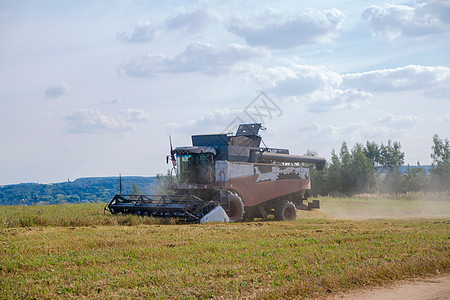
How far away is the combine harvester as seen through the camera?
1755 centimetres

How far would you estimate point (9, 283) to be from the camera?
24.2ft

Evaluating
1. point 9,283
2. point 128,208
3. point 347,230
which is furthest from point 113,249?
point 128,208

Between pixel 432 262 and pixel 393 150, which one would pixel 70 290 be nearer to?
pixel 432 262

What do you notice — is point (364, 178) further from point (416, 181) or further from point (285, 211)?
point (285, 211)

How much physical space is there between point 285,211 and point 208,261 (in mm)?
11918

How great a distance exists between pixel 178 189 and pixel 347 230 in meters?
7.76

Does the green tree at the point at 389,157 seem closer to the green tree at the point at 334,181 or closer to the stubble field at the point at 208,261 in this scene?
the green tree at the point at 334,181

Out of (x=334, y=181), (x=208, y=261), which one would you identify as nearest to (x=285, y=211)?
(x=208, y=261)

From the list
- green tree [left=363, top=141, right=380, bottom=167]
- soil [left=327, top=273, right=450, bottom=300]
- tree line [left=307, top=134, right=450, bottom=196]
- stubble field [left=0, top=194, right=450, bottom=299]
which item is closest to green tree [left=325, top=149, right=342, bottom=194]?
tree line [left=307, top=134, right=450, bottom=196]

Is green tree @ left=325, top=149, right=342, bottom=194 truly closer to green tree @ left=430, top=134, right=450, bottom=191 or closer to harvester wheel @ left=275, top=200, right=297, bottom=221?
green tree @ left=430, top=134, right=450, bottom=191

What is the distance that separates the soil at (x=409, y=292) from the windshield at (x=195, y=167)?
11.5 meters

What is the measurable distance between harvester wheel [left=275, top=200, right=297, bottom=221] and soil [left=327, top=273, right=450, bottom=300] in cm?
1210

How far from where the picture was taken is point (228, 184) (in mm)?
18297

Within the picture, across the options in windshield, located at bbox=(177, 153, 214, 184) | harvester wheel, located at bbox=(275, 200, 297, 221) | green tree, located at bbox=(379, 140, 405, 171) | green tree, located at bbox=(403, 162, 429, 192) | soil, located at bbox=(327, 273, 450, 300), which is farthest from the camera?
green tree, located at bbox=(379, 140, 405, 171)
